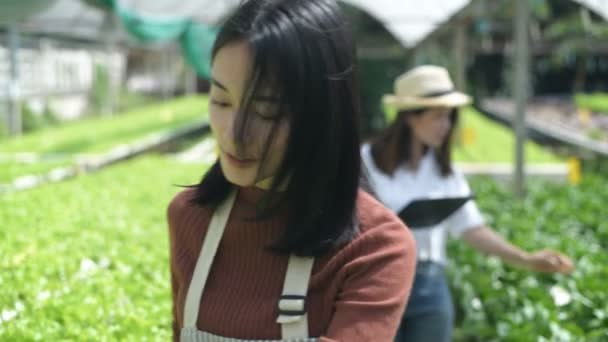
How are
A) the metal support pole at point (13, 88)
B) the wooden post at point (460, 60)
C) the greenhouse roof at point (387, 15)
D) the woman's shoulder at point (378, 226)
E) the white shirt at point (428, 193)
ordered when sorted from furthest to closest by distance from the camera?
1. the greenhouse roof at point (387, 15)
2. the metal support pole at point (13, 88)
3. the wooden post at point (460, 60)
4. the white shirt at point (428, 193)
5. the woman's shoulder at point (378, 226)

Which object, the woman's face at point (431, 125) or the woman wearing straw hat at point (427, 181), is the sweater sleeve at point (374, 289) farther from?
the woman's face at point (431, 125)

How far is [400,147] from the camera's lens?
2.89 metres

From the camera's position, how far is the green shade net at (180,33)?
10219 mm

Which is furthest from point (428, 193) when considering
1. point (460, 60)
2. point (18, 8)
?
point (460, 60)

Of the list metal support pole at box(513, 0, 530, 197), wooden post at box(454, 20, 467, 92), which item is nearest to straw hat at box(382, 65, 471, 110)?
metal support pole at box(513, 0, 530, 197)

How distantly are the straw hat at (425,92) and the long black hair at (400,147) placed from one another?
0.13 ft

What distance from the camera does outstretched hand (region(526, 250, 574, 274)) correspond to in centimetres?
231

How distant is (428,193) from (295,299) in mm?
1766

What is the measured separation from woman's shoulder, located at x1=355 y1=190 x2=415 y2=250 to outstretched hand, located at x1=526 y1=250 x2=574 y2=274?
124 cm

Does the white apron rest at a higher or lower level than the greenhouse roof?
higher

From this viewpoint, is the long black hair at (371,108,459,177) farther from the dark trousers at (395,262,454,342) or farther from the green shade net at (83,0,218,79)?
the green shade net at (83,0,218,79)

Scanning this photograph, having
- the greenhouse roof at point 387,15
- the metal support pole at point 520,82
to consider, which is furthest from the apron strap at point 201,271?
the greenhouse roof at point 387,15

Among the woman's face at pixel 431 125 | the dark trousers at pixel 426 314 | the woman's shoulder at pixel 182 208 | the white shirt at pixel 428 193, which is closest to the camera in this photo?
the woman's shoulder at pixel 182 208

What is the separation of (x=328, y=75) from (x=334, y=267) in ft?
0.88
